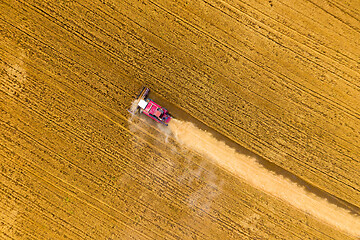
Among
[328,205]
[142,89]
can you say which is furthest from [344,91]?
[142,89]

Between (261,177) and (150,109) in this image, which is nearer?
(150,109)

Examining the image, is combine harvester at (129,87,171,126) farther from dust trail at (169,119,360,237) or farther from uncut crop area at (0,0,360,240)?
dust trail at (169,119,360,237)

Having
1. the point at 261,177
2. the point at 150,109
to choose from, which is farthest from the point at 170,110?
the point at 261,177

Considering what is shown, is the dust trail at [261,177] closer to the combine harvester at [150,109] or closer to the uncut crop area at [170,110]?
the uncut crop area at [170,110]

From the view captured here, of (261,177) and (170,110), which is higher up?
(170,110)

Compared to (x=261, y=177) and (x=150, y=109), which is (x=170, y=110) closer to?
(x=150, y=109)

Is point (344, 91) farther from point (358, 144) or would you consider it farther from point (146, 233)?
point (146, 233)

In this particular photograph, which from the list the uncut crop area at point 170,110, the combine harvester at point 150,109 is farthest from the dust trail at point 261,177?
the combine harvester at point 150,109

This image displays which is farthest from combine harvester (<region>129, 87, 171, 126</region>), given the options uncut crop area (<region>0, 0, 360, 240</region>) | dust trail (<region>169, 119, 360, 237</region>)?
dust trail (<region>169, 119, 360, 237</region>)
